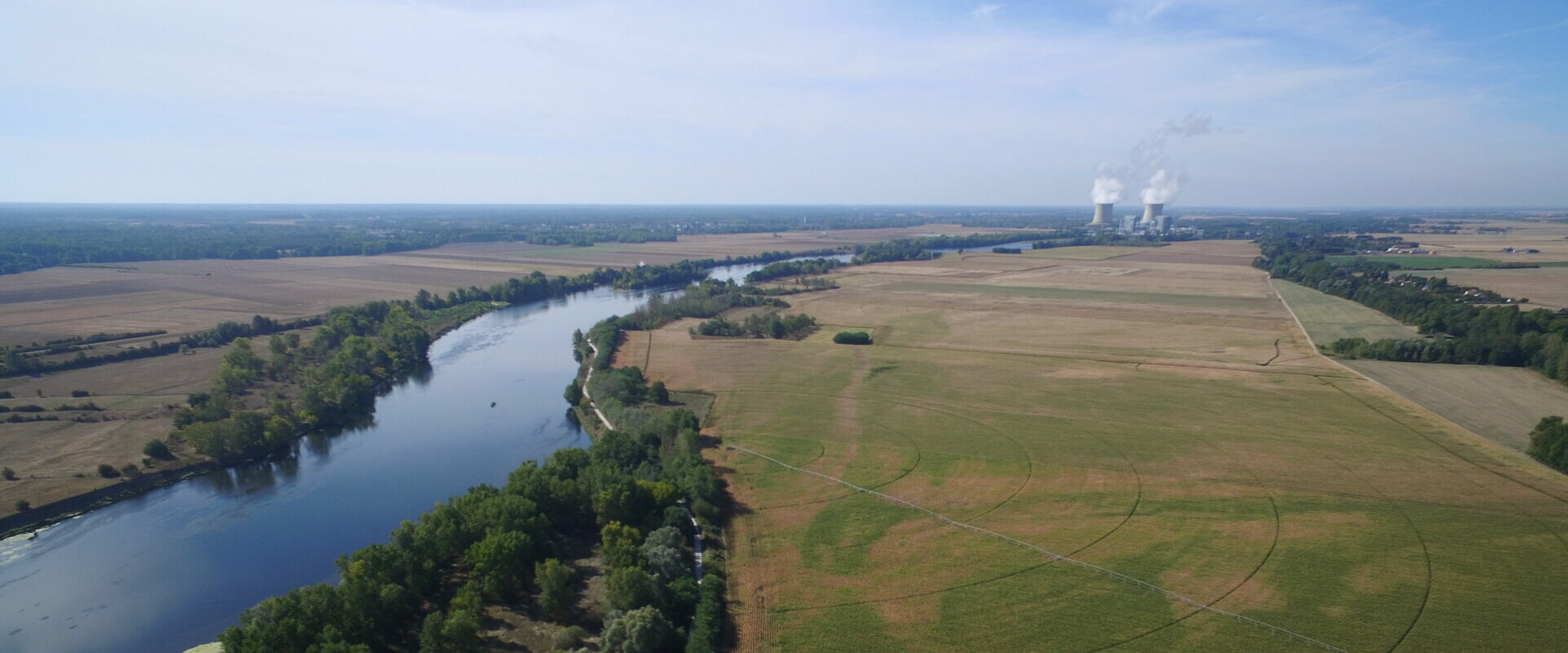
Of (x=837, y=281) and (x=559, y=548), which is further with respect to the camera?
(x=837, y=281)

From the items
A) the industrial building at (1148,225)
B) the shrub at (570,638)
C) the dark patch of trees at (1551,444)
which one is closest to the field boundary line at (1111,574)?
the shrub at (570,638)

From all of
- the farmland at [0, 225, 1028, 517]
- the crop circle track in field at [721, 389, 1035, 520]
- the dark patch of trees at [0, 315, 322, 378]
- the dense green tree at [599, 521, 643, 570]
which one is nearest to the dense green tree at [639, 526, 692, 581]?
the dense green tree at [599, 521, 643, 570]

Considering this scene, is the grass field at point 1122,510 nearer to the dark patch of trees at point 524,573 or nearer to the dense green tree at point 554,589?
the dark patch of trees at point 524,573

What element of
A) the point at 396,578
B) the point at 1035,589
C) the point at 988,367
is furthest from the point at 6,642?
the point at 988,367

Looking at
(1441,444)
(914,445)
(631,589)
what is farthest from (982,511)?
(1441,444)

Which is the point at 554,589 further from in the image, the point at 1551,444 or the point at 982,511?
the point at 1551,444

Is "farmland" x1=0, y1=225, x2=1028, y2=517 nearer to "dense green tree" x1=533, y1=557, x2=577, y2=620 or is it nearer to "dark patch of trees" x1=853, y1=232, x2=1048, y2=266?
"dark patch of trees" x1=853, y1=232, x2=1048, y2=266

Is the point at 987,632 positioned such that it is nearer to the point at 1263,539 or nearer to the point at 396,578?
the point at 1263,539

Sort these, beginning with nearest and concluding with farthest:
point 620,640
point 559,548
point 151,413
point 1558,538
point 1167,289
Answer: point 620,640, point 1558,538, point 559,548, point 151,413, point 1167,289
